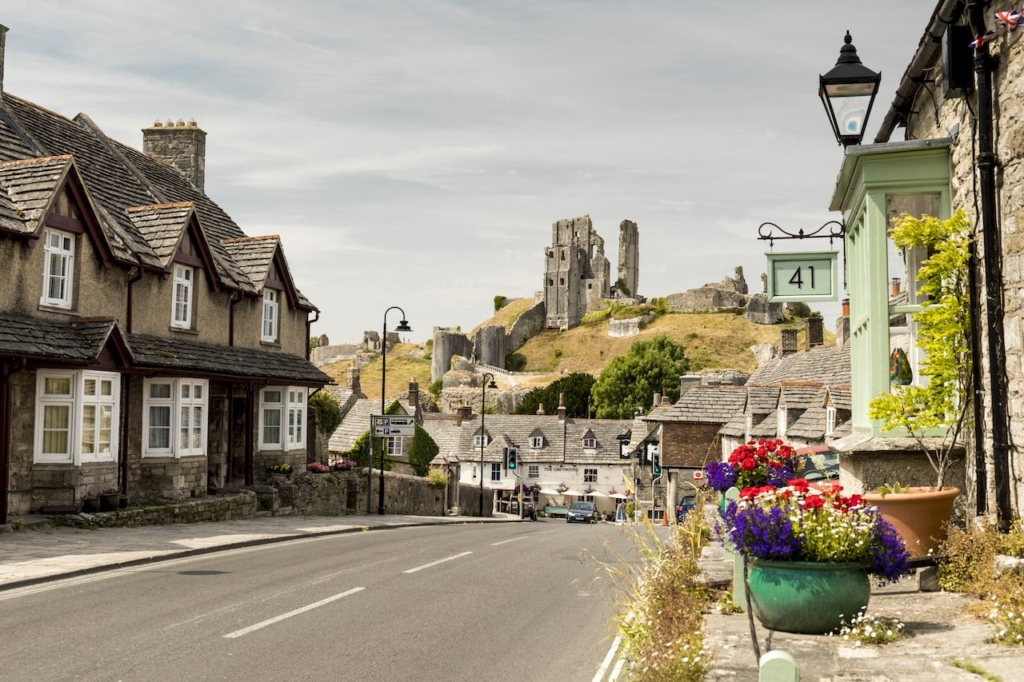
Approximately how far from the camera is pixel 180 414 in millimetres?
24297

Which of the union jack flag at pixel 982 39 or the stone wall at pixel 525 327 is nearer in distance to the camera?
the union jack flag at pixel 982 39

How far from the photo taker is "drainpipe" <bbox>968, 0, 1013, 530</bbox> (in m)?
8.77

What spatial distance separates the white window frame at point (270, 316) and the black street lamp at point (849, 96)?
75.6 ft

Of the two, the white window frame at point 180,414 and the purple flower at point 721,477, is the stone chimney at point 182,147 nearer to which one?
the white window frame at point 180,414

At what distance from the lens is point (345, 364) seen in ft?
468

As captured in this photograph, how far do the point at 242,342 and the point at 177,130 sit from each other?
35.4 feet

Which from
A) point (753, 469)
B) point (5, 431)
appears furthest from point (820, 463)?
point (5, 431)

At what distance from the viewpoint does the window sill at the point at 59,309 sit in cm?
2031

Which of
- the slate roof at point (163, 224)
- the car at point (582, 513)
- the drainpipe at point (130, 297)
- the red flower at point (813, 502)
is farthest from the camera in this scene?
the car at point (582, 513)

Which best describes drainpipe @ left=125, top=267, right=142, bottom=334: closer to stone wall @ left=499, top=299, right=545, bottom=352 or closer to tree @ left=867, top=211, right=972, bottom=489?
tree @ left=867, top=211, right=972, bottom=489

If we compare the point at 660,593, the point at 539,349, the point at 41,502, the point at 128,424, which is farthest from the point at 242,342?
the point at 539,349

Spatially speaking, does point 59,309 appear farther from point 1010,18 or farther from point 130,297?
point 1010,18

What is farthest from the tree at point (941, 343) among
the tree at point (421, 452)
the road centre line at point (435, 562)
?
the tree at point (421, 452)

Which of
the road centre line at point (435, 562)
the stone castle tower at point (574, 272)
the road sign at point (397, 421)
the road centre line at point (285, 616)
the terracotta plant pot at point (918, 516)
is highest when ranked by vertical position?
the stone castle tower at point (574, 272)
